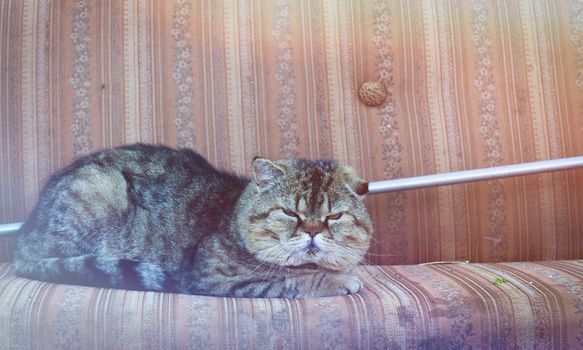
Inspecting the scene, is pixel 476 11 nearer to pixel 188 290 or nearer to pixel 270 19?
pixel 270 19

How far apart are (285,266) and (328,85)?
0.80 m

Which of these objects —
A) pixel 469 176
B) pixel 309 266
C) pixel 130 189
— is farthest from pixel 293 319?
pixel 469 176

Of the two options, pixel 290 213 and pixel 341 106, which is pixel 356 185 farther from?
pixel 341 106

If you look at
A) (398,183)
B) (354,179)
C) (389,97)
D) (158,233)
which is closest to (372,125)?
(389,97)

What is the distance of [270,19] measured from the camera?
2209 mm

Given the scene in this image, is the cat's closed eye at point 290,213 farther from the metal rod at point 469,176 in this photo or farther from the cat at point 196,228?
the metal rod at point 469,176

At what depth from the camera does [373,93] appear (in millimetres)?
2143

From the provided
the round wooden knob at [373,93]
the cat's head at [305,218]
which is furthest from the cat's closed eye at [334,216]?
the round wooden knob at [373,93]

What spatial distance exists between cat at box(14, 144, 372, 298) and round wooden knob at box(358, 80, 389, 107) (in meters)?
0.39

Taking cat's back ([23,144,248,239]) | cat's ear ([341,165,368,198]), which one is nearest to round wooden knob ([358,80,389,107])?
cat's ear ([341,165,368,198])

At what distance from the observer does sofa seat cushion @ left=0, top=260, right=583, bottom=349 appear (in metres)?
1.42

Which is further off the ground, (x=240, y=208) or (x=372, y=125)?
→ (x=372, y=125)

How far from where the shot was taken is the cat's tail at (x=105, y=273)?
62.5 inches

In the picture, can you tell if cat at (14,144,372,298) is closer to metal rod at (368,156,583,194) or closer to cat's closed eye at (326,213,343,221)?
cat's closed eye at (326,213,343,221)
